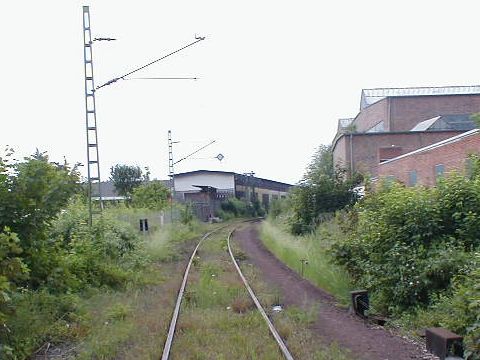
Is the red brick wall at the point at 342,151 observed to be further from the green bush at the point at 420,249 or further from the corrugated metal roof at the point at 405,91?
the green bush at the point at 420,249

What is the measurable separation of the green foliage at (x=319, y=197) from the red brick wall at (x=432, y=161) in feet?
6.98

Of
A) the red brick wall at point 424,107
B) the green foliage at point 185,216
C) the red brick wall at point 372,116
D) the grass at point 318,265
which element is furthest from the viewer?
the red brick wall at point 372,116

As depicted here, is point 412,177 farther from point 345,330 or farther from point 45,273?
point 45,273

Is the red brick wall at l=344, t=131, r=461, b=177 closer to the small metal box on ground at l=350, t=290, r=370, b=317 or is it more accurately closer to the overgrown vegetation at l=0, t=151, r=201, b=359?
the overgrown vegetation at l=0, t=151, r=201, b=359

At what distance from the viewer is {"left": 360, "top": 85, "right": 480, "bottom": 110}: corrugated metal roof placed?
6194 cm

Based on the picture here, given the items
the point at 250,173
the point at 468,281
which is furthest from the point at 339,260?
Answer: the point at 250,173

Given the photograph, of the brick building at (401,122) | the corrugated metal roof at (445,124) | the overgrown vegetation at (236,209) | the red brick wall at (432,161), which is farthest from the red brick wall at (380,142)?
the overgrown vegetation at (236,209)

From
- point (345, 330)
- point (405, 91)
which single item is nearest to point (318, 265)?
point (345, 330)

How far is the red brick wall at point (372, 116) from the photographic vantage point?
57.6 metres

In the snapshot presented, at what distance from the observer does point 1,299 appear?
20.8 feet

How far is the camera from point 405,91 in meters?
62.5

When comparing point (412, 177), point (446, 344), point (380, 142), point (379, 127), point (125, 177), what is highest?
point (379, 127)

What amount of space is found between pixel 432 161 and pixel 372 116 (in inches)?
1436

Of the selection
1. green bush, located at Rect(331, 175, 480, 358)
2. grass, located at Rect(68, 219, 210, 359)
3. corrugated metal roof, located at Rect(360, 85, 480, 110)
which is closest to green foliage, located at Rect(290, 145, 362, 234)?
grass, located at Rect(68, 219, 210, 359)
